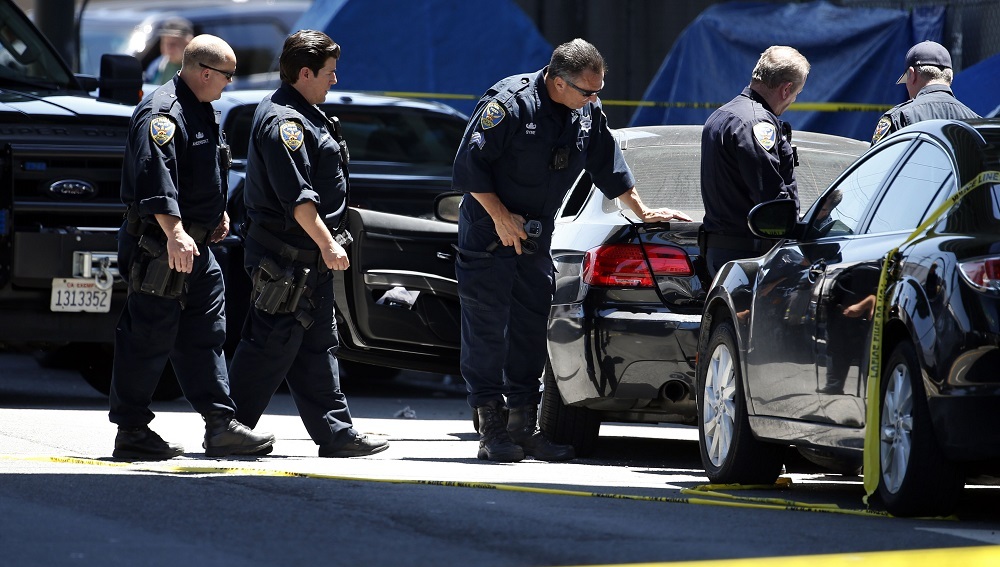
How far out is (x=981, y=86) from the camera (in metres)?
12.3

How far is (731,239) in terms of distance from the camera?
7871 millimetres

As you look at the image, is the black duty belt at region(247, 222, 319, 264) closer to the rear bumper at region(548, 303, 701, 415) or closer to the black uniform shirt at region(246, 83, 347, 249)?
the black uniform shirt at region(246, 83, 347, 249)

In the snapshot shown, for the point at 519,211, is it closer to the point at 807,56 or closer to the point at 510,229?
the point at 510,229

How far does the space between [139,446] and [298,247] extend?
1.07 meters

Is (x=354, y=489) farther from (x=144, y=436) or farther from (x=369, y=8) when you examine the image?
(x=369, y=8)

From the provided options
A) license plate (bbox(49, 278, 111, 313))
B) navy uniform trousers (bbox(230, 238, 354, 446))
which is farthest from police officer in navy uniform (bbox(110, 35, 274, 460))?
license plate (bbox(49, 278, 111, 313))

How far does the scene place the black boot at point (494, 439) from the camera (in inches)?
320

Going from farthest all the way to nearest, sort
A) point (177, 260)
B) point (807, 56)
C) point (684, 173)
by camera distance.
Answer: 1. point (807, 56)
2. point (684, 173)
3. point (177, 260)

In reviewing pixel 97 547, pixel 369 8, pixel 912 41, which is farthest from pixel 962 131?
pixel 369 8

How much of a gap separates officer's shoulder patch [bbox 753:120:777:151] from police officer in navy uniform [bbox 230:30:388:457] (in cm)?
176

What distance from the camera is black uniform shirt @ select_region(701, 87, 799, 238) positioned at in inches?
312

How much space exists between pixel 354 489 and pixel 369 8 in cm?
931

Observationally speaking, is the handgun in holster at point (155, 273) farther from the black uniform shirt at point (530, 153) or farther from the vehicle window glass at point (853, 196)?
the vehicle window glass at point (853, 196)

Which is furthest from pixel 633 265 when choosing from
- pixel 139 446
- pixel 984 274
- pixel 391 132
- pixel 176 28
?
pixel 176 28
